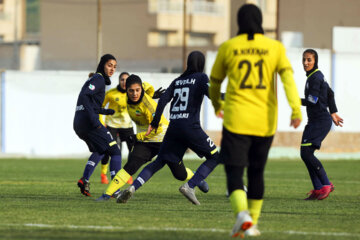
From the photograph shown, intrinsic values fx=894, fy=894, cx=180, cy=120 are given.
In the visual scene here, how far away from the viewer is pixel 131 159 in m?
12.3

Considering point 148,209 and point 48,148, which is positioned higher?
point 148,209

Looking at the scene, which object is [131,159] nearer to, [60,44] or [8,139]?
[8,139]

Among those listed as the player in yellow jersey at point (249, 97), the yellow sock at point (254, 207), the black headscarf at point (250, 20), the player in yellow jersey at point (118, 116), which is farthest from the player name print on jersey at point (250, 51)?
the player in yellow jersey at point (118, 116)

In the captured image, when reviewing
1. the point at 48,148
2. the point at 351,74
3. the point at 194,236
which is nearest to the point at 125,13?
the point at 351,74

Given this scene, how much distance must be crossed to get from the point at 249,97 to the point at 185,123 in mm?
3111

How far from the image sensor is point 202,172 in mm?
11898

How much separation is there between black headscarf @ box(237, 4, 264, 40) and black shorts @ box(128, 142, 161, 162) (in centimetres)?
429

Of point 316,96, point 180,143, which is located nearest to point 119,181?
point 180,143

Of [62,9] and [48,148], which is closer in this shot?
[48,148]

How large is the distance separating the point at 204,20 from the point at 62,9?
33.5ft

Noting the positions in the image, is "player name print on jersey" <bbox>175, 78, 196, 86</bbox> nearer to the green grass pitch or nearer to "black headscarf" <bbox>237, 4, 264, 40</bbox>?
the green grass pitch

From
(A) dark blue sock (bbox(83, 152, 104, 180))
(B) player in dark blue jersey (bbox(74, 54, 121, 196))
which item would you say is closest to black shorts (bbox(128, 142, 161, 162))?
(B) player in dark blue jersey (bbox(74, 54, 121, 196))

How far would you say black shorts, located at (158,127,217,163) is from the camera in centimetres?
1140

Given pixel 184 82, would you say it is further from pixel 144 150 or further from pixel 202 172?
pixel 144 150
